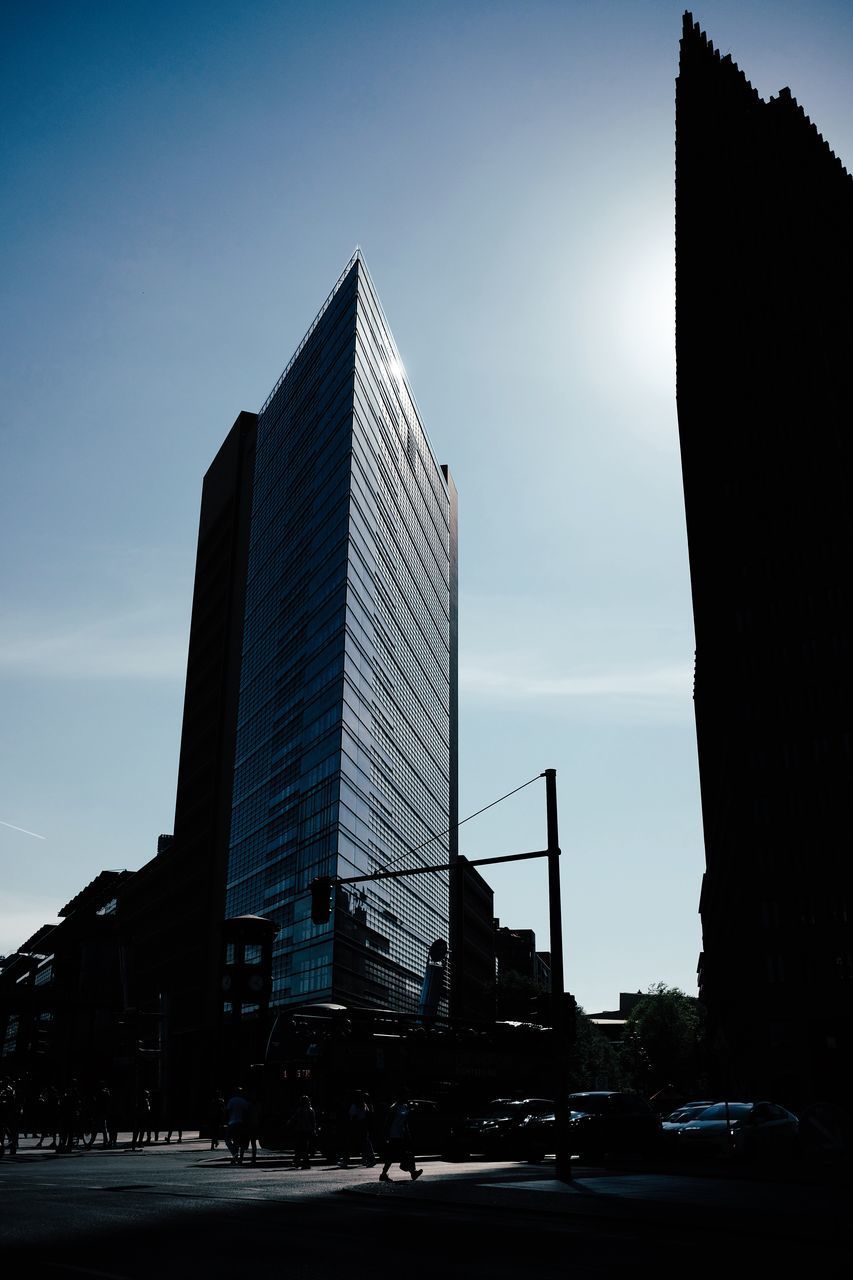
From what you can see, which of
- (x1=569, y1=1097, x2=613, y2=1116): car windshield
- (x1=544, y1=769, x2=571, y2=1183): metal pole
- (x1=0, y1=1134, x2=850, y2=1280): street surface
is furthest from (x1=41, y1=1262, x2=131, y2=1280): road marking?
(x1=569, y1=1097, x2=613, y2=1116): car windshield

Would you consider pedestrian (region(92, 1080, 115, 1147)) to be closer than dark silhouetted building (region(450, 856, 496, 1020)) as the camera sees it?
Yes

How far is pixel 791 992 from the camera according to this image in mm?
67688

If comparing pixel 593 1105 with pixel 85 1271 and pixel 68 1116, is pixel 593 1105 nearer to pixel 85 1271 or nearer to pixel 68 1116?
pixel 68 1116

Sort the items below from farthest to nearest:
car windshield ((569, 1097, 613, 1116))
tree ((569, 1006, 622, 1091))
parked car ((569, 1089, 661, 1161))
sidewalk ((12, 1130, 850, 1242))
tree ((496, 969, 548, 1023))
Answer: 1. tree ((496, 969, 548, 1023))
2. tree ((569, 1006, 622, 1091))
3. car windshield ((569, 1097, 613, 1116))
4. parked car ((569, 1089, 661, 1161))
5. sidewalk ((12, 1130, 850, 1242))

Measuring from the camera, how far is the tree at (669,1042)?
116062mm

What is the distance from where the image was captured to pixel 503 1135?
28.8 metres

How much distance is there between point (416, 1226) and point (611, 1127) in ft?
57.0

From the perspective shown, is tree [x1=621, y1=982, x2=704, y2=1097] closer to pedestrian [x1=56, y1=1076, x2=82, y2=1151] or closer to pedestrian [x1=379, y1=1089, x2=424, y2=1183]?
pedestrian [x1=56, y1=1076, x2=82, y2=1151]

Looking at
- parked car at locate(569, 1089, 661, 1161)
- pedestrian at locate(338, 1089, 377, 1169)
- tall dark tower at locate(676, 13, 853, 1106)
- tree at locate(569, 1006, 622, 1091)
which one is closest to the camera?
pedestrian at locate(338, 1089, 377, 1169)

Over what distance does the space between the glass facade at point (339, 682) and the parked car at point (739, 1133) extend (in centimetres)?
4681

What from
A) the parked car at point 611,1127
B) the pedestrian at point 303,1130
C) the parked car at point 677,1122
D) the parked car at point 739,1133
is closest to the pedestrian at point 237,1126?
the pedestrian at point 303,1130

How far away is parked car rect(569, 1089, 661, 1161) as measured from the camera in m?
27.4

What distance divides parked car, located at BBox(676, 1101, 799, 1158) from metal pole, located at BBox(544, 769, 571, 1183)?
5.71 meters

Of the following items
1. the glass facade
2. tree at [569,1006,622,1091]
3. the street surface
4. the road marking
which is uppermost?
the glass facade
